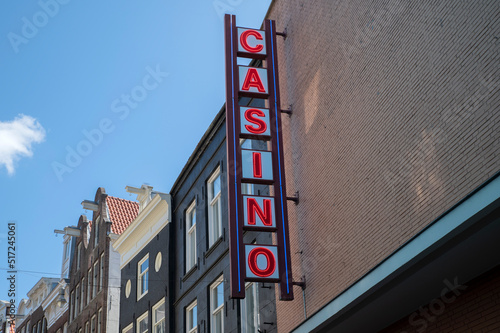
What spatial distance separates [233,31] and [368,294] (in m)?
8.51

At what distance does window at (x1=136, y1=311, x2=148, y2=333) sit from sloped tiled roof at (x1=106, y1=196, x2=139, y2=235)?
1000cm

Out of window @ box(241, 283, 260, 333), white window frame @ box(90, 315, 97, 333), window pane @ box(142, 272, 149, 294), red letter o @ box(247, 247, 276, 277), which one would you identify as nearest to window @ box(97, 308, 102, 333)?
white window frame @ box(90, 315, 97, 333)

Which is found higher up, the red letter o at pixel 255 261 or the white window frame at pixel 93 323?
the white window frame at pixel 93 323

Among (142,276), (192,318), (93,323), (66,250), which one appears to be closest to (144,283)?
(142,276)

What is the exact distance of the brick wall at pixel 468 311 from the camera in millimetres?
9336

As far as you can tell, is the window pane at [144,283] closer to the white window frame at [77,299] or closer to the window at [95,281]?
the window at [95,281]

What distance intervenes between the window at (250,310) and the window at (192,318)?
13.3 ft

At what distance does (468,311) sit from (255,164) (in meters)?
6.59

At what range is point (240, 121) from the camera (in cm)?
1563

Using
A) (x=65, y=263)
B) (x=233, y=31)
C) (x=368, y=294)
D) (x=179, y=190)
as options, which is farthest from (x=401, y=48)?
(x=65, y=263)

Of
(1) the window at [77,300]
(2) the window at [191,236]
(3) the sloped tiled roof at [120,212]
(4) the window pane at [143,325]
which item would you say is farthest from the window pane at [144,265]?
(1) the window at [77,300]

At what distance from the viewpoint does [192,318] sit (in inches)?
880

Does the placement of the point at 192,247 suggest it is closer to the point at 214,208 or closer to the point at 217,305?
the point at 214,208

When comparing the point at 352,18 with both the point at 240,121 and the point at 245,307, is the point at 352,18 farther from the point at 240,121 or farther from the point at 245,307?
the point at 245,307
